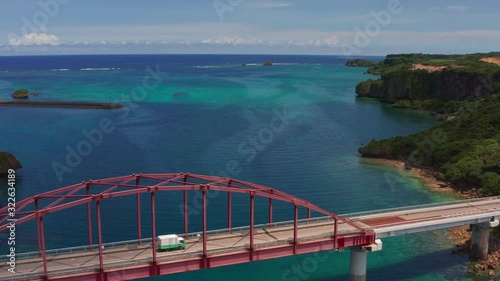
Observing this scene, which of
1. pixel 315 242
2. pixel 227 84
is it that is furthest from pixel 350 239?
Answer: pixel 227 84

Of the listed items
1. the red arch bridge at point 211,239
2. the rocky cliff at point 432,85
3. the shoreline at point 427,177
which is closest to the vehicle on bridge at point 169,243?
the red arch bridge at point 211,239

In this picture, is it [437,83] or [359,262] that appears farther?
[437,83]

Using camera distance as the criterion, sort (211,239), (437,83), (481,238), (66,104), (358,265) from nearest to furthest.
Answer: (211,239), (358,265), (481,238), (66,104), (437,83)

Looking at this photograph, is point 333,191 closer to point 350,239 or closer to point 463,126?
point 350,239

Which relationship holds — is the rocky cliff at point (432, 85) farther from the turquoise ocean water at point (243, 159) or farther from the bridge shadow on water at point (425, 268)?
the bridge shadow on water at point (425, 268)

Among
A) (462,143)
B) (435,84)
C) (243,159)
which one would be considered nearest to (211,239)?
(243,159)

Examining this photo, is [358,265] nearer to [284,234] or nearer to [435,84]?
[284,234]
